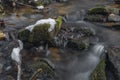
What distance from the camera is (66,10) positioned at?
14.4 meters

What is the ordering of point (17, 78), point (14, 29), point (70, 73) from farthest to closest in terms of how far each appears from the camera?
point (14, 29), point (70, 73), point (17, 78)

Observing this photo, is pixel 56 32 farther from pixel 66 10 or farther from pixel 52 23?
pixel 66 10

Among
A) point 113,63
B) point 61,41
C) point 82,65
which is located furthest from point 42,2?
point 113,63

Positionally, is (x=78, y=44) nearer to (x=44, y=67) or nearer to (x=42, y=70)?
(x=44, y=67)

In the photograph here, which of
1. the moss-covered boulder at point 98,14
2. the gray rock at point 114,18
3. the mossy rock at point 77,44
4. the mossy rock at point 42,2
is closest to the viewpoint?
the mossy rock at point 77,44

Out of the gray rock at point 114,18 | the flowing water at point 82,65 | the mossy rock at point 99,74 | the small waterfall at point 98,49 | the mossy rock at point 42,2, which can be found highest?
the mossy rock at point 42,2

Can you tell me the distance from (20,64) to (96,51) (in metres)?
2.95

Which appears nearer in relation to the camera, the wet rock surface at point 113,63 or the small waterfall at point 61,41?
the wet rock surface at point 113,63

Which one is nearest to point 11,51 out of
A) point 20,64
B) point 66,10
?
point 20,64

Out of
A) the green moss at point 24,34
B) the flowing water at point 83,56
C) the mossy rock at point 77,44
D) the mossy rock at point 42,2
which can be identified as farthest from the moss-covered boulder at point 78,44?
the mossy rock at point 42,2

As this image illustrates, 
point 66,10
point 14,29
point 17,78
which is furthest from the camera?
point 66,10

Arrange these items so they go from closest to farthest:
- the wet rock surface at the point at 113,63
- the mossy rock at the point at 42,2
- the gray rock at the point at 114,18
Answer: the wet rock surface at the point at 113,63
the gray rock at the point at 114,18
the mossy rock at the point at 42,2

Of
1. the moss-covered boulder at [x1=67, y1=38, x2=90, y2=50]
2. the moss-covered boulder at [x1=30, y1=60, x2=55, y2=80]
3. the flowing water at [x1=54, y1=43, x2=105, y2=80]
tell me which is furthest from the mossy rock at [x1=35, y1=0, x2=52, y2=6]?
the moss-covered boulder at [x1=30, y1=60, x2=55, y2=80]

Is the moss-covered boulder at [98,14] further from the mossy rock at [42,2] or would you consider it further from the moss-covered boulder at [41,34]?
the mossy rock at [42,2]
